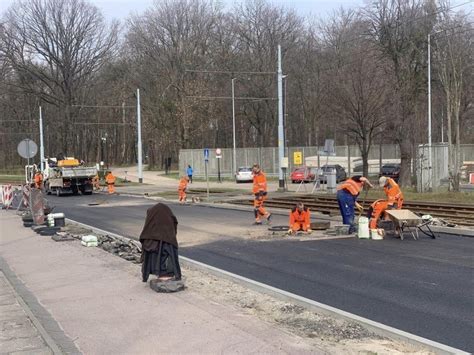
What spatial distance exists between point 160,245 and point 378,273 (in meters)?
3.75

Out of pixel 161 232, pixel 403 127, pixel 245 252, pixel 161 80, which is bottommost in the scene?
pixel 245 252

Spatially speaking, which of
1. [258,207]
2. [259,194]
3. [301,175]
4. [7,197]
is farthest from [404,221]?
[301,175]

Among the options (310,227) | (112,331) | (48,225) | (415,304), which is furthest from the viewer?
(48,225)

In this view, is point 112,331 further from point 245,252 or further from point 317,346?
point 245,252

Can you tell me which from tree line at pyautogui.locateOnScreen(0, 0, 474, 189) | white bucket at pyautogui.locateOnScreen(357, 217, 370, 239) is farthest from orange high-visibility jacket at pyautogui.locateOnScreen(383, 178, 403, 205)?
tree line at pyautogui.locateOnScreen(0, 0, 474, 189)

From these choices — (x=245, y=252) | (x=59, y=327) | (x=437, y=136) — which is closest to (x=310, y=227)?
(x=245, y=252)

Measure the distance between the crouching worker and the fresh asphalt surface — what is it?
163 cm

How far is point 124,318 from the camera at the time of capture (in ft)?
23.1

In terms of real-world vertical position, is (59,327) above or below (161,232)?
below

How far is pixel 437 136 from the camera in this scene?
60.5 meters

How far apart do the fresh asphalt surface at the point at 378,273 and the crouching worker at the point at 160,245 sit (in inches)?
64.3

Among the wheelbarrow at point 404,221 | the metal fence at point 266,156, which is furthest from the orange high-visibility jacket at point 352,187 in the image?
the metal fence at point 266,156

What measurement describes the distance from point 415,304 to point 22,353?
4.83 m

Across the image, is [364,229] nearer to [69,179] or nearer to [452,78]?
[452,78]
